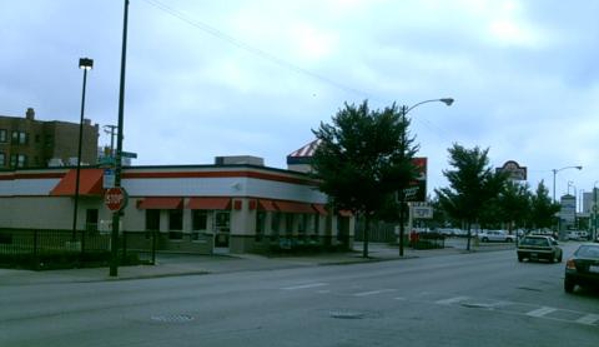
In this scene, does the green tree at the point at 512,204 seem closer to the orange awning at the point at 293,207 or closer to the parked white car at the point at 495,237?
the parked white car at the point at 495,237

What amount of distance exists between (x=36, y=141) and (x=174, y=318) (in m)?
99.7

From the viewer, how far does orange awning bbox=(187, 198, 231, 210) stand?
3484cm

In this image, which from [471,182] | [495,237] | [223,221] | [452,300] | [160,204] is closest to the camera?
[452,300]

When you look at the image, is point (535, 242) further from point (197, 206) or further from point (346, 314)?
point (346, 314)

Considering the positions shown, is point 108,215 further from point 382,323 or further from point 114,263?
point 382,323

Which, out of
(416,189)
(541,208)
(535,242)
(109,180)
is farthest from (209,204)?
(541,208)

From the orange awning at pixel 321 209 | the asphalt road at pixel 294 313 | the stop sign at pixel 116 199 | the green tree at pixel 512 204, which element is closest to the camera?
the asphalt road at pixel 294 313

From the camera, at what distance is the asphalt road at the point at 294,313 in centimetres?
1022

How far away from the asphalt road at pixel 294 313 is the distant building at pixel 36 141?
8624 centimetres

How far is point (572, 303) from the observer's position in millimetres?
17125

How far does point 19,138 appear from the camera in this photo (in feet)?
335

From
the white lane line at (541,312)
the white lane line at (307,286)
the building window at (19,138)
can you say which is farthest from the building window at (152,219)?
the building window at (19,138)

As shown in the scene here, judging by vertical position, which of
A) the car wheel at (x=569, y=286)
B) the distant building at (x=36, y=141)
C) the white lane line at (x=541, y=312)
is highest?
the distant building at (x=36, y=141)

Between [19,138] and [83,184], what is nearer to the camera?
[83,184]
